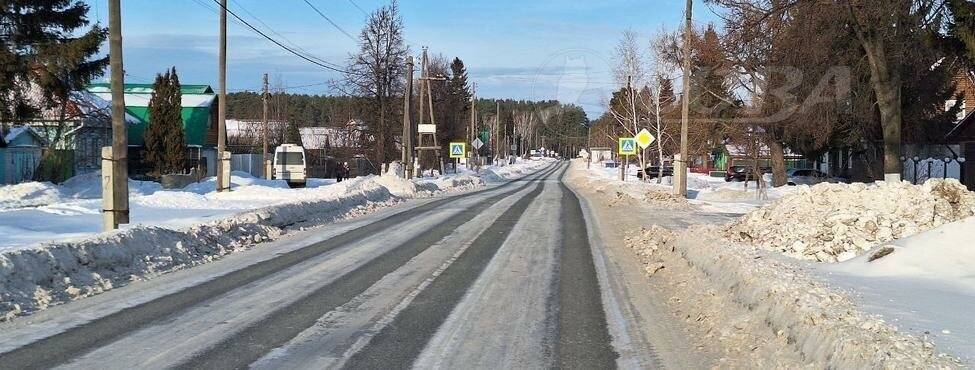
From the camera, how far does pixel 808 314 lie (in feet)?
21.2

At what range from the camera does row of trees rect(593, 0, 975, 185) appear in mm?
23453

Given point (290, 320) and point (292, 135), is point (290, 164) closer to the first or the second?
point (292, 135)

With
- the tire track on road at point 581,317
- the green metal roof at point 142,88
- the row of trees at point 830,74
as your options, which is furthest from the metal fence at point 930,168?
the green metal roof at point 142,88

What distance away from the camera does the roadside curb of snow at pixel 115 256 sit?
8852 mm

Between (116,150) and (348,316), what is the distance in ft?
31.3

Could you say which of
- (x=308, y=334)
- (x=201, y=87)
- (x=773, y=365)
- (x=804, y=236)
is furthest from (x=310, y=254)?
(x=201, y=87)

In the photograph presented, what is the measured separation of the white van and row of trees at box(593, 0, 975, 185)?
882 inches

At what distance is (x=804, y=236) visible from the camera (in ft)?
38.0

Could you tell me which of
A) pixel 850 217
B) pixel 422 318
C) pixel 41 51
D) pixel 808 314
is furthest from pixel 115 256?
pixel 41 51

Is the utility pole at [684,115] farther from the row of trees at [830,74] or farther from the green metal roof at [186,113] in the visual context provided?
the green metal roof at [186,113]

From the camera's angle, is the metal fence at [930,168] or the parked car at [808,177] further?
the parked car at [808,177]

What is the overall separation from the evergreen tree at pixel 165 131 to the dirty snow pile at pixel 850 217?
3491 cm

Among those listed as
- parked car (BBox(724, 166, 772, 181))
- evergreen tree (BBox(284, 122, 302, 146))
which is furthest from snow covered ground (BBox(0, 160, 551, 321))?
evergreen tree (BBox(284, 122, 302, 146))

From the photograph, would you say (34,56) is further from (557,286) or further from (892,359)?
(892,359)
